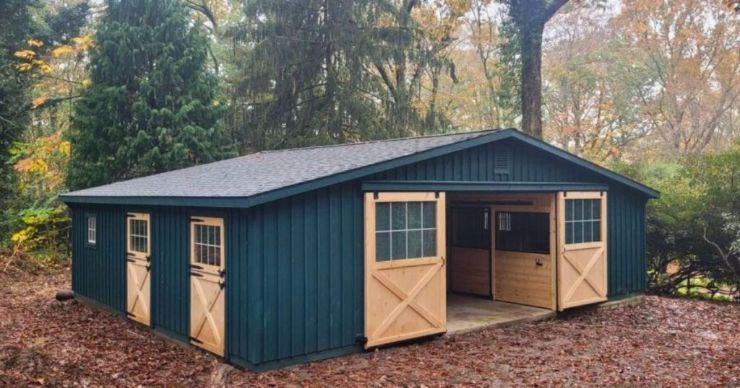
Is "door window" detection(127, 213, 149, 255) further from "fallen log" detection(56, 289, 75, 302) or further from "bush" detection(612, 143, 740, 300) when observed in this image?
"bush" detection(612, 143, 740, 300)

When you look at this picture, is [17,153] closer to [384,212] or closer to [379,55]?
[379,55]

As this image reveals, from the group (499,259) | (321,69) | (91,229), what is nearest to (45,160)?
(321,69)

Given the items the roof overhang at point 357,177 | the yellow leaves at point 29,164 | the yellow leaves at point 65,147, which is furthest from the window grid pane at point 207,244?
the yellow leaves at point 29,164

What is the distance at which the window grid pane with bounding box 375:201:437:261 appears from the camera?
7.18 m

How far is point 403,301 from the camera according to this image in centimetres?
731

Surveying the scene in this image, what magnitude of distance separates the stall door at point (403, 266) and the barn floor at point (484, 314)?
69 cm

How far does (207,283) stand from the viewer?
22.7ft

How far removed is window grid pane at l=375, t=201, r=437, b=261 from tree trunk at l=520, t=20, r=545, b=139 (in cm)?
899

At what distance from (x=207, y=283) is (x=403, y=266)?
2311 mm

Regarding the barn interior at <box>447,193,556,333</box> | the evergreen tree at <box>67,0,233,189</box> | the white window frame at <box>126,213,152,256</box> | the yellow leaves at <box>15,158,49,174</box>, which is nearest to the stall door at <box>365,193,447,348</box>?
the barn interior at <box>447,193,556,333</box>

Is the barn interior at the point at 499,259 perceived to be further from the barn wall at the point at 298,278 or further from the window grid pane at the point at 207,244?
the window grid pane at the point at 207,244

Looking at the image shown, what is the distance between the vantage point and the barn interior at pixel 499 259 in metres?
9.18

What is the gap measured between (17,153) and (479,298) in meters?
11.9

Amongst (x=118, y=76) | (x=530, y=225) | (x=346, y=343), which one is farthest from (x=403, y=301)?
(x=118, y=76)
